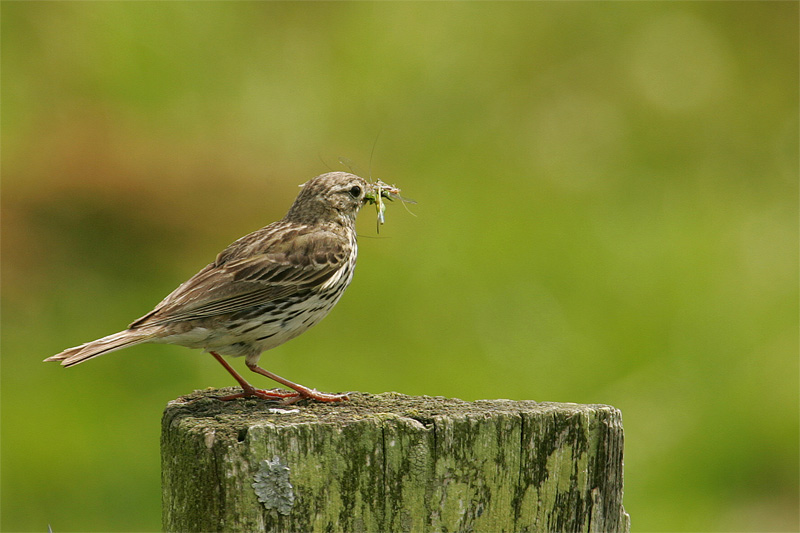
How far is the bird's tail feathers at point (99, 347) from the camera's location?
5797 mm

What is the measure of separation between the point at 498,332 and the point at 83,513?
5.06m

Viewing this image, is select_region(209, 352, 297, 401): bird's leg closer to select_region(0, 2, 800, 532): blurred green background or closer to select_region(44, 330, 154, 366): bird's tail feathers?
select_region(44, 330, 154, 366): bird's tail feathers

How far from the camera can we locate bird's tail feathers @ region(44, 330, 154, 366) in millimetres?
5797

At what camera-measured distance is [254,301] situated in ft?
21.5

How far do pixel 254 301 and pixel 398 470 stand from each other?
94.7 inches

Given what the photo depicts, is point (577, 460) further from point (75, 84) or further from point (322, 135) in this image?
point (75, 84)

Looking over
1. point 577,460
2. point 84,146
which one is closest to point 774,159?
point 84,146

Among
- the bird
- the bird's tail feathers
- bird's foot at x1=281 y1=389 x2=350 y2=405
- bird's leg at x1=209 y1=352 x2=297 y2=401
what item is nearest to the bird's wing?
the bird

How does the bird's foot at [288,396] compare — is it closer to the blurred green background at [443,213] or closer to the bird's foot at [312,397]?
the bird's foot at [312,397]

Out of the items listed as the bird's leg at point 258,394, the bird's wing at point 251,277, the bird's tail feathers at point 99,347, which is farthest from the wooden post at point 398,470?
A: the bird's wing at point 251,277

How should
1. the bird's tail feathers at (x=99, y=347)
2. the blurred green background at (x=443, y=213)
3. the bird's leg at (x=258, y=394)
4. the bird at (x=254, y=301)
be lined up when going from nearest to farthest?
the bird's leg at (x=258, y=394) → the bird's tail feathers at (x=99, y=347) → the bird at (x=254, y=301) → the blurred green background at (x=443, y=213)

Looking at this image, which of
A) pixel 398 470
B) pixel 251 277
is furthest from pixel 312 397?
pixel 398 470

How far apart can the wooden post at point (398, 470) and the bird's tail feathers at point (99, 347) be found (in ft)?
3.98

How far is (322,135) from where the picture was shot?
47.7ft
